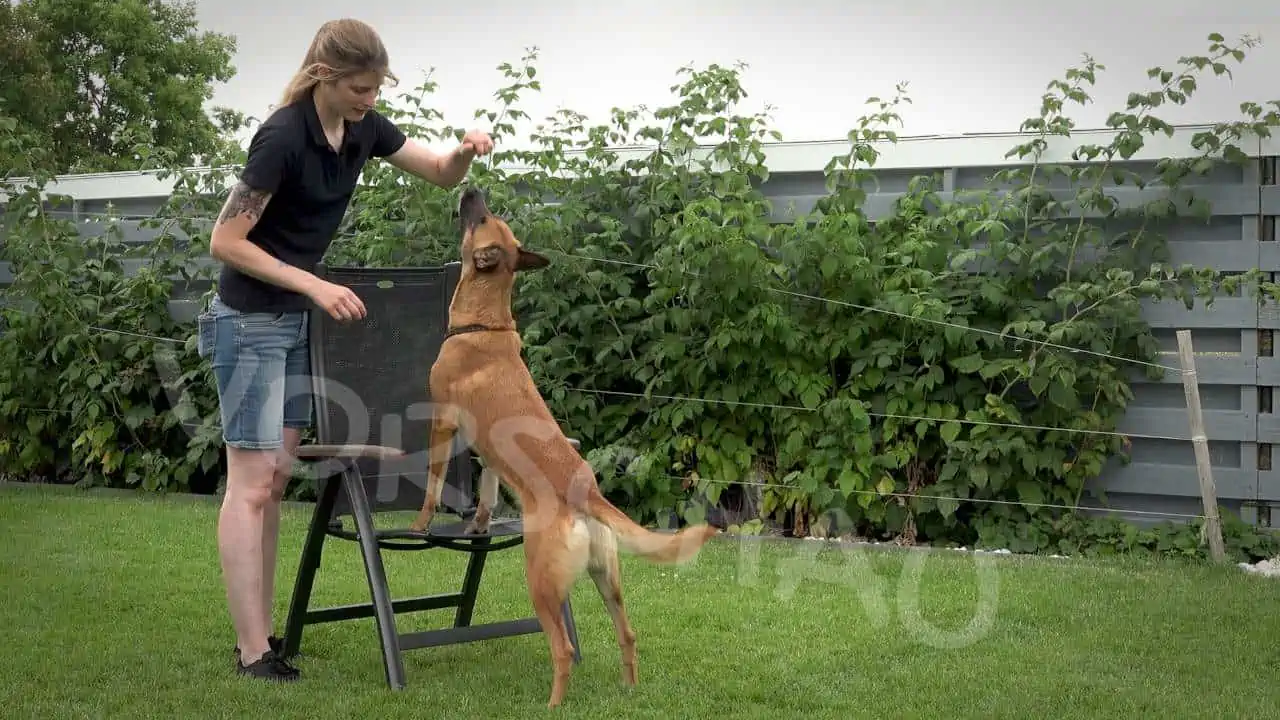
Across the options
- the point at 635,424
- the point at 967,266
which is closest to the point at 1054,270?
the point at 967,266

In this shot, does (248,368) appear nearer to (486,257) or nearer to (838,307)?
(486,257)

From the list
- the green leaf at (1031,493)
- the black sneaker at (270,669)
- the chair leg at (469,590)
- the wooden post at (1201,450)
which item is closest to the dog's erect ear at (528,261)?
the chair leg at (469,590)

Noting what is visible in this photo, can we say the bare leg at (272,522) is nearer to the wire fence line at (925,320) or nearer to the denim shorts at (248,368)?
the denim shorts at (248,368)

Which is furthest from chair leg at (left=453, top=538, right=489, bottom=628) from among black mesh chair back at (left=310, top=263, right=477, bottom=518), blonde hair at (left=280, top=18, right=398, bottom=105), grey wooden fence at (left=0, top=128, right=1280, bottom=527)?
grey wooden fence at (left=0, top=128, right=1280, bottom=527)

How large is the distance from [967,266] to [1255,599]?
1.91 m

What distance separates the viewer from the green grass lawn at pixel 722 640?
315cm

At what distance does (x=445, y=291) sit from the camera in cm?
365

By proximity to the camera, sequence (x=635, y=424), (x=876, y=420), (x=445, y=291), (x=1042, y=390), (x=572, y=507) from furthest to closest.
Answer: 1. (x=635, y=424)
2. (x=876, y=420)
3. (x=1042, y=390)
4. (x=445, y=291)
5. (x=572, y=507)

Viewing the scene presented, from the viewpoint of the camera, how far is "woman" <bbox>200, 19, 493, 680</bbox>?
10.0ft

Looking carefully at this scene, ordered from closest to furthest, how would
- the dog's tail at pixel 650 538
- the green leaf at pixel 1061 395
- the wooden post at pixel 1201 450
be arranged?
the dog's tail at pixel 650 538 < the wooden post at pixel 1201 450 < the green leaf at pixel 1061 395

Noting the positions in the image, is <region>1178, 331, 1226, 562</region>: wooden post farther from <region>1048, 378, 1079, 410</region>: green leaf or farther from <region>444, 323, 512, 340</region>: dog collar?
<region>444, 323, 512, 340</region>: dog collar

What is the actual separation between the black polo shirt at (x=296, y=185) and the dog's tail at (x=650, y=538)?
971 millimetres

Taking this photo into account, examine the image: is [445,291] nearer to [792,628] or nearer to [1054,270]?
[792,628]

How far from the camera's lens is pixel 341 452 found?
3.23 meters
